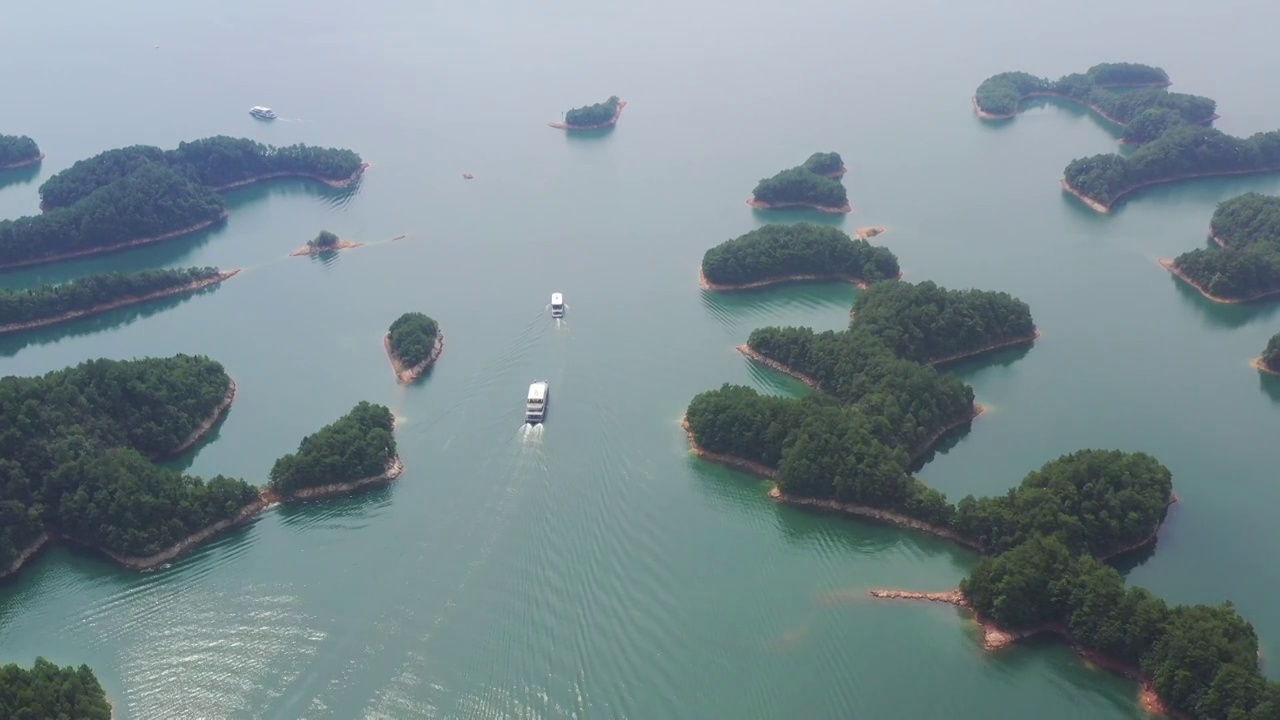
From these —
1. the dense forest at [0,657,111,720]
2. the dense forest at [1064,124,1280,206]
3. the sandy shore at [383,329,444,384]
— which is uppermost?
the dense forest at [1064,124,1280,206]

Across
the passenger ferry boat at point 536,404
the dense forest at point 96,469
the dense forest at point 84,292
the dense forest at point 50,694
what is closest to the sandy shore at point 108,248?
the dense forest at point 84,292

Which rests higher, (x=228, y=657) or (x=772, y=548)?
(x=772, y=548)

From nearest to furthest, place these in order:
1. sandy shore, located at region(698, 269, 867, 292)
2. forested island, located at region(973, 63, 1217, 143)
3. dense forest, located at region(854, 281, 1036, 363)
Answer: dense forest, located at region(854, 281, 1036, 363) < sandy shore, located at region(698, 269, 867, 292) < forested island, located at region(973, 63, 1217, 143)

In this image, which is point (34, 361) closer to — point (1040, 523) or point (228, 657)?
point (228, 657)

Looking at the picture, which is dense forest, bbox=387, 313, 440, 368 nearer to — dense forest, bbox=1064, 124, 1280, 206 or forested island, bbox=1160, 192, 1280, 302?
forested island, bbox=1160, 192, 1280, 302

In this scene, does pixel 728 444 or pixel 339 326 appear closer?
pixel 728 444

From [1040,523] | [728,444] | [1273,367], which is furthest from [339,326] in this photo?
[1273,367]

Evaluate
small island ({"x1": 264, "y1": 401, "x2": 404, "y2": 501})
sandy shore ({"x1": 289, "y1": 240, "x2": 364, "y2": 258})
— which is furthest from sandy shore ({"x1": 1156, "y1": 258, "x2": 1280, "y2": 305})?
sandy shore ({"x1": 289, "y1": 240, "x2": 364, "y2": 258})
